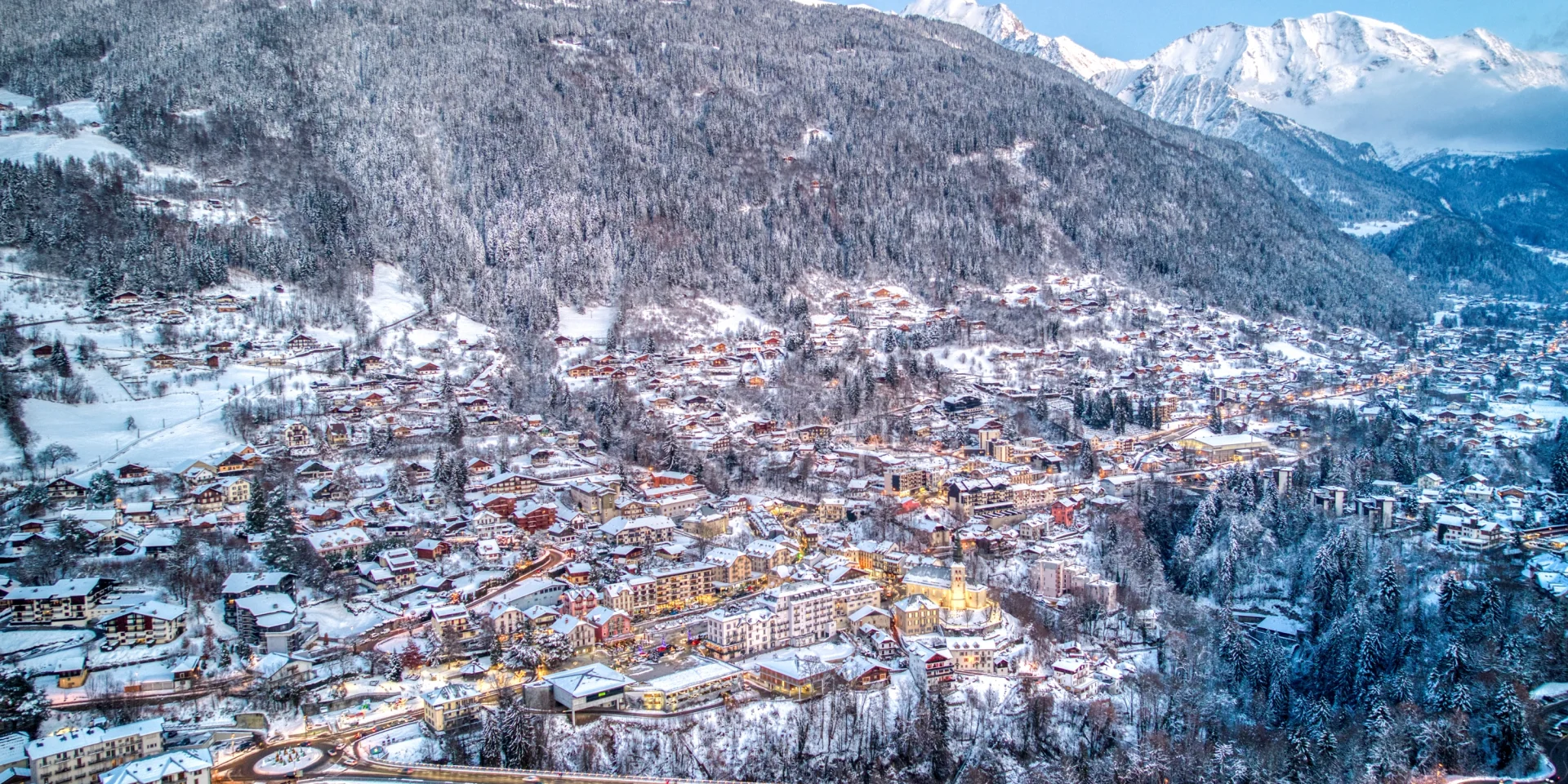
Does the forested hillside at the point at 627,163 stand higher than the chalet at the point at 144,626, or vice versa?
the forested hillside at the point at 627,163

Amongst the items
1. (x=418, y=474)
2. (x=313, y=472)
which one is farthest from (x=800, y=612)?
(x=313, y=472)

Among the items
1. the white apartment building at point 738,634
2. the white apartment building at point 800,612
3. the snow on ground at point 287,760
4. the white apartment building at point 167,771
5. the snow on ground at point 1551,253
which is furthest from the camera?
the snow on ground at point 1551,253

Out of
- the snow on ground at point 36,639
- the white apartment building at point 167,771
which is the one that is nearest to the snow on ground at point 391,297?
the snow on ground at point 36,639

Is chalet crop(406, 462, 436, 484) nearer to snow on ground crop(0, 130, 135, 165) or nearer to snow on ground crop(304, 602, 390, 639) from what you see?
snow on ground crop(304, 602, 390, 639)

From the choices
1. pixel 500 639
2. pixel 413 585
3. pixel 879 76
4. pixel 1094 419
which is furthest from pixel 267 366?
pixel 879 76

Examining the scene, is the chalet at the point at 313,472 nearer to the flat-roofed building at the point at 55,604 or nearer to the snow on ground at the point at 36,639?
the flat-roofed building at the point at 55,604

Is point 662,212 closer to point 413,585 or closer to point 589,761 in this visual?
point 413,585
